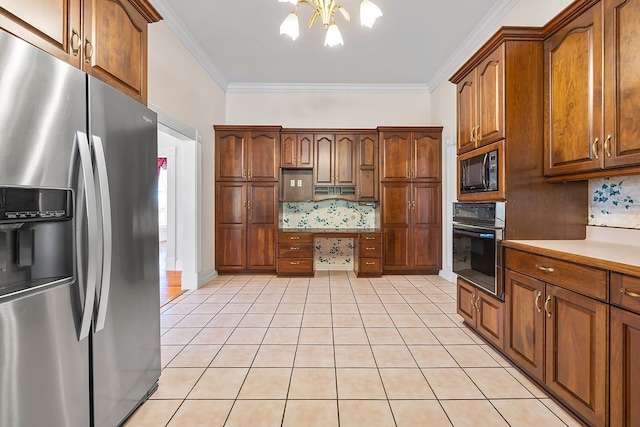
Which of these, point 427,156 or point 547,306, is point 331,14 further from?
point 427,156

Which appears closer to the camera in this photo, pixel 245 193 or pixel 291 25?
pixel 291 25

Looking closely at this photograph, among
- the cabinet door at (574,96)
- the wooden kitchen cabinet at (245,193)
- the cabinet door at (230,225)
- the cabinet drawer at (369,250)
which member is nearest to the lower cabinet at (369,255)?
the cabinet drawer at (369,250)

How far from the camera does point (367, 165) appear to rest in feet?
15.4

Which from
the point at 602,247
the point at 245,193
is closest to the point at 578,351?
the point at 602,247

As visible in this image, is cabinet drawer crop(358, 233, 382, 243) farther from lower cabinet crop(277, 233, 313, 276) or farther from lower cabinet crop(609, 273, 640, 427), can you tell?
lower cabinet crop(609, 273, 640, 427)

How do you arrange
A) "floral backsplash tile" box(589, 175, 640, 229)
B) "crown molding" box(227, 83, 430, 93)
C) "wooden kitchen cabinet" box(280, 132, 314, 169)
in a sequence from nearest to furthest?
"floral backsplash tile" box(589, 175, 640, 229) → "wooden kitchen cabinet" box(280, 132, 314, 169) → "crown molding" box(227, 83, 430, 93)

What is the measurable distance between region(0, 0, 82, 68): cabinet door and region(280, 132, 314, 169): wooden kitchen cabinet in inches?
135

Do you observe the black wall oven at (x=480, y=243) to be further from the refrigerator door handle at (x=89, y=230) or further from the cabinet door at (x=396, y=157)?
the refrigerator door handle at (x=89, y=230)

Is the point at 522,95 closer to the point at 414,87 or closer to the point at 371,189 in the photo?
the point at 371,189

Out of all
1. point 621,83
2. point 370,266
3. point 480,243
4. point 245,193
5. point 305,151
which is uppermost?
point 305,151

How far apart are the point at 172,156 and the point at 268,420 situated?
15.1ft

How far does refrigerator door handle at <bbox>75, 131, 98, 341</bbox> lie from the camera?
46.1 inches

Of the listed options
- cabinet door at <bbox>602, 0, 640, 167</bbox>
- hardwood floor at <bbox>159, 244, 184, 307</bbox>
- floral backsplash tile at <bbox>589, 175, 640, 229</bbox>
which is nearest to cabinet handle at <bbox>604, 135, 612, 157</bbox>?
cabinet door at <bbox>602, 0, 640, 167</bbox>

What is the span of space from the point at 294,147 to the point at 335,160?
2.26ft
